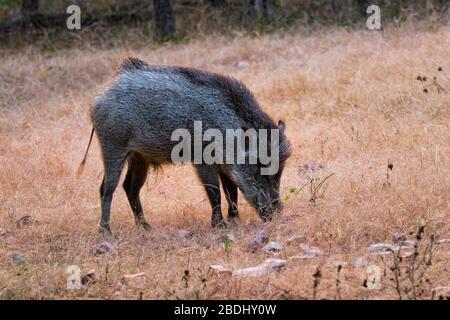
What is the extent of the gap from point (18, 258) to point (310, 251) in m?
2.14

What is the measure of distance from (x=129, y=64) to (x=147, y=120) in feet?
2.03

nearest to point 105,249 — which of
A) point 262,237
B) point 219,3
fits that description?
point 262,237

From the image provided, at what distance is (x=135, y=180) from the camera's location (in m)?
7.71

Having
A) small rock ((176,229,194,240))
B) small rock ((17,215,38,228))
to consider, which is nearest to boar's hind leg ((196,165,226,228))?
small rock ((176,229,194,240))

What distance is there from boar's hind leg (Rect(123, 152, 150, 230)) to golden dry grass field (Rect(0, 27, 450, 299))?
0.20 meters

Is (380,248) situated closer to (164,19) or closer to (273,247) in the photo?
(273,247)

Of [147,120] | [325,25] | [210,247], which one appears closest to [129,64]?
[147,120]

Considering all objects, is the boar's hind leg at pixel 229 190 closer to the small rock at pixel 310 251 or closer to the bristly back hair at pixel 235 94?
the bristly back hair at pixel 235 94

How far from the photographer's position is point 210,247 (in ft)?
20.8

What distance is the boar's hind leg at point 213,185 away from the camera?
7.25m

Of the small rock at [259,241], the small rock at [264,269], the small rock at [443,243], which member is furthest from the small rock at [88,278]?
the small rock at [443,243]

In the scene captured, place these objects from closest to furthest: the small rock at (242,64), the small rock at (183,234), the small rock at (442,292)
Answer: the small rock at (442,292) < the small rock at (183,234) < the small rock at (242,64)

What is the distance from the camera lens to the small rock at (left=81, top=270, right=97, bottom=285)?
551 centimetres

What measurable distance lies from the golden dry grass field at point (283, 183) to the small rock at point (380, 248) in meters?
0.08
